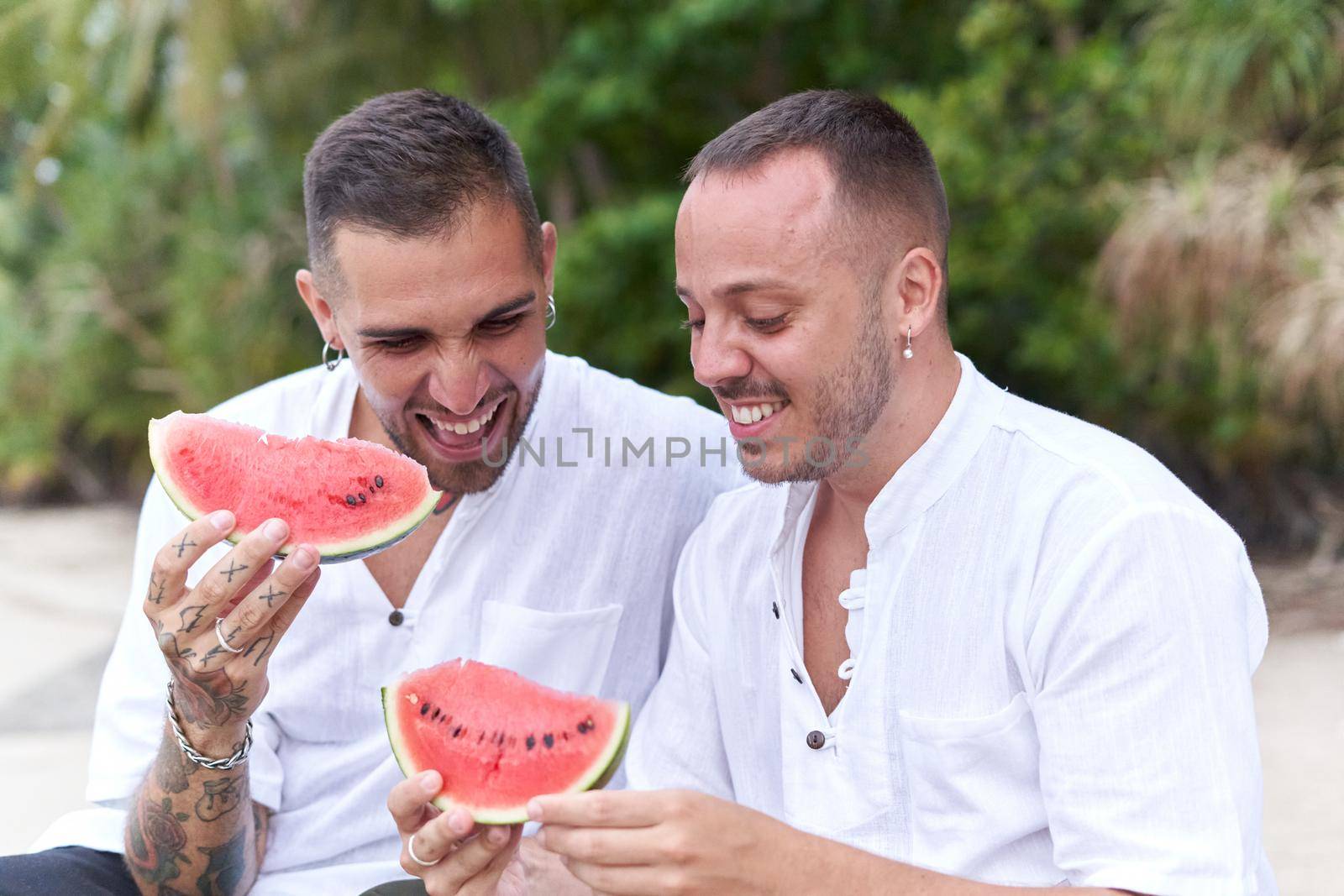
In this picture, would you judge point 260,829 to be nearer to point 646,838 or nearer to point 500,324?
point 500,324

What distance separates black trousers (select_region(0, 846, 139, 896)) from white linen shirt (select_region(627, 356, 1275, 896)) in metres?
1.17

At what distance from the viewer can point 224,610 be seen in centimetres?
223

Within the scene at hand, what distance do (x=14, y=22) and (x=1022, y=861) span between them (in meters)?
17.0

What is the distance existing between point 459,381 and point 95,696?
22.1ft

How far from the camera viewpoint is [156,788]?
259 centimetres

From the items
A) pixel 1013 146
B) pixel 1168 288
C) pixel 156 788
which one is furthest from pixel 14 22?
pixel 156 788

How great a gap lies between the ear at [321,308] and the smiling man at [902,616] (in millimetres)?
996

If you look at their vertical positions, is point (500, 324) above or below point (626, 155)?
above

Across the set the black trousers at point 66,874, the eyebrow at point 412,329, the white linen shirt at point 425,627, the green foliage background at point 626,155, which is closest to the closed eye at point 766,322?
the eyebrow at point 412,329

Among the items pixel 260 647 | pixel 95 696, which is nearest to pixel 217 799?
pixel 260 647

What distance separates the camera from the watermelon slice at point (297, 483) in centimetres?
244

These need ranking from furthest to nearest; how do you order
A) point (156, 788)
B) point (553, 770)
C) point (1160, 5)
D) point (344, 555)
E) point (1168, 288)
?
point (1160, 5) → point (1168, 288) → point (156, 788) → point (344, 555) → point (553, 770)

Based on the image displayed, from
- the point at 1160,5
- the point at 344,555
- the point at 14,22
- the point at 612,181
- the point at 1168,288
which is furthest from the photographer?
the point at 14,22

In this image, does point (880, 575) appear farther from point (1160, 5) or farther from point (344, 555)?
point (1160, 5)
